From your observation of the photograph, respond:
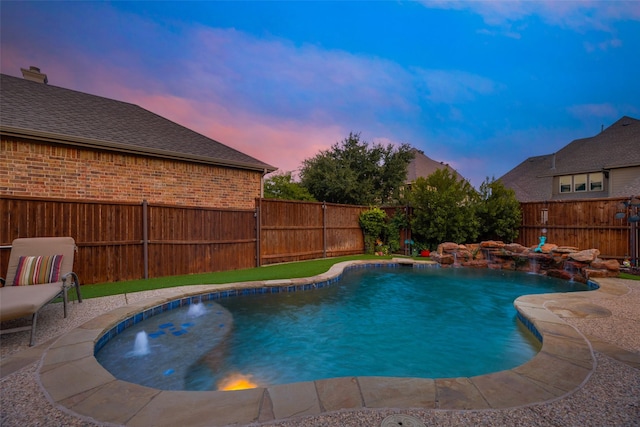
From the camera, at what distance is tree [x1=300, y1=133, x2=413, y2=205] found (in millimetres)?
17859

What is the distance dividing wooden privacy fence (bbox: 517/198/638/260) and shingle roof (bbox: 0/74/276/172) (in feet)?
33.7

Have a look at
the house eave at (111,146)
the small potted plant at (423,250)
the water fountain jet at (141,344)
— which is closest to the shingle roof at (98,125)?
the house eave at (111,146)

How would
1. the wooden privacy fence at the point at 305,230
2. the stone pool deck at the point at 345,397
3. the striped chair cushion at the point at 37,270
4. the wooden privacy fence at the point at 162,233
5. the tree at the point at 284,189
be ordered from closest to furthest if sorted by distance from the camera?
the stone pool deck at the point at 345,397 → the striped chair cushion at the point at 37,270 → the wooden privacy fence at the point at 162,233 → the wooden privacy fence at the point at 305,230 → the tree at the point at 284,189

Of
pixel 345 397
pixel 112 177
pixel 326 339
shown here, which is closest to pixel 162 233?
pixel 112 177

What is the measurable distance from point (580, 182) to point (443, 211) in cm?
1217

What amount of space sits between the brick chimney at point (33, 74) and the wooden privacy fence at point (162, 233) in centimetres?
677

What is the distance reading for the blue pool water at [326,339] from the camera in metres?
3.55

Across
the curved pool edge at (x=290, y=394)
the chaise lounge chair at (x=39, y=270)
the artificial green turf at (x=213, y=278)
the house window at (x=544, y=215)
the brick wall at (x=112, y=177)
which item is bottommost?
the artificial green turf at (x=213, y=278)

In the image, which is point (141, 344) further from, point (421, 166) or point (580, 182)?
point (421, 166)

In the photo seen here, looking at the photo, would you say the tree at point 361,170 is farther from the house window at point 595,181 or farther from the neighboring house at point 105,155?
the house window at point 595,181

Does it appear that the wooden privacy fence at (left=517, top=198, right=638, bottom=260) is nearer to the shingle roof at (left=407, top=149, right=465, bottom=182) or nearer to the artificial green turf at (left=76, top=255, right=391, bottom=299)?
the artificial green turf at (left=76, top=255, right=391, bottom=299)

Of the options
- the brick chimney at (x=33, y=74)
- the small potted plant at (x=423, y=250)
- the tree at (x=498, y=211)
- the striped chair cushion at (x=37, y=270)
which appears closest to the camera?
the striped chair cushion at (x=37, y=270)

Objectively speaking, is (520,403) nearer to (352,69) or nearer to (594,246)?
(594,246)

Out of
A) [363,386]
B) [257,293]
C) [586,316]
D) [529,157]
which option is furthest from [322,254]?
[529,157]
